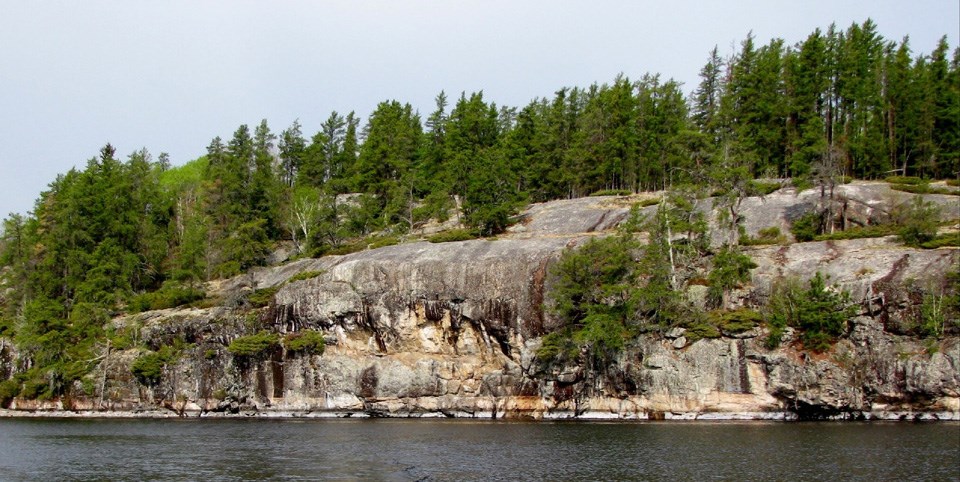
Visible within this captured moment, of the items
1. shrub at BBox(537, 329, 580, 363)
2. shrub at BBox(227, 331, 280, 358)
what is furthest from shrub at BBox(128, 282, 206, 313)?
shrub at BBox(537, 329, 580, 363)

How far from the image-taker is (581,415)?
188 ft

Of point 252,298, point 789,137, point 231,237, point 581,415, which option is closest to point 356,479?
point 581,415

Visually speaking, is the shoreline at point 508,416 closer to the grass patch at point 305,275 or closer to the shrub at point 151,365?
the shrub at point 151,365

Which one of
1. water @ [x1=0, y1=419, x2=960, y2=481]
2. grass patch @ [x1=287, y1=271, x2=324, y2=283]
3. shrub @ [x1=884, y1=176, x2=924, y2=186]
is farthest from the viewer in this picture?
shrub @ [x1=884, y1=176, x2=924, y2=186]

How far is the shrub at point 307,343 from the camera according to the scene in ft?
208

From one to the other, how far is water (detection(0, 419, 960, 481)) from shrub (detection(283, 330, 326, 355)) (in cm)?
1195

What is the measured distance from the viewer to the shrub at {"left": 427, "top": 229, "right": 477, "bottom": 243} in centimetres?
7525

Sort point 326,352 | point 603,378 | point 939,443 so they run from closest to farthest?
1. point 939,443
2. point 603,378
3. point 326,352

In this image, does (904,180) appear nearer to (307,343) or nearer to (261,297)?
(307,343)

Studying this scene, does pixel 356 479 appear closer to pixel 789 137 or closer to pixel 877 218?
pixel 877 218

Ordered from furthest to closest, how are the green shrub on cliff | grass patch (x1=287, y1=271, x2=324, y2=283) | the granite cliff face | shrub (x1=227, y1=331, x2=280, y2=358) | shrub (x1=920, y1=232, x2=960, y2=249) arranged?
1. grass patch (x1=287, y1=271, x2=324, y2=283)
2. shrub (x1=227, y1=331, x2=280, y2=358)
3. the green shrub on cliff
4. shrub (x1=920, y1=232, x2=960, y2=249)
5. the granite cliff face

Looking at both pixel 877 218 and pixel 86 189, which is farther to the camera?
pixel 86 189

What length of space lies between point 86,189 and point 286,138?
34.2 metres

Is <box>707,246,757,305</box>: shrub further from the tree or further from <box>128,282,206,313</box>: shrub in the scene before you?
the tree
